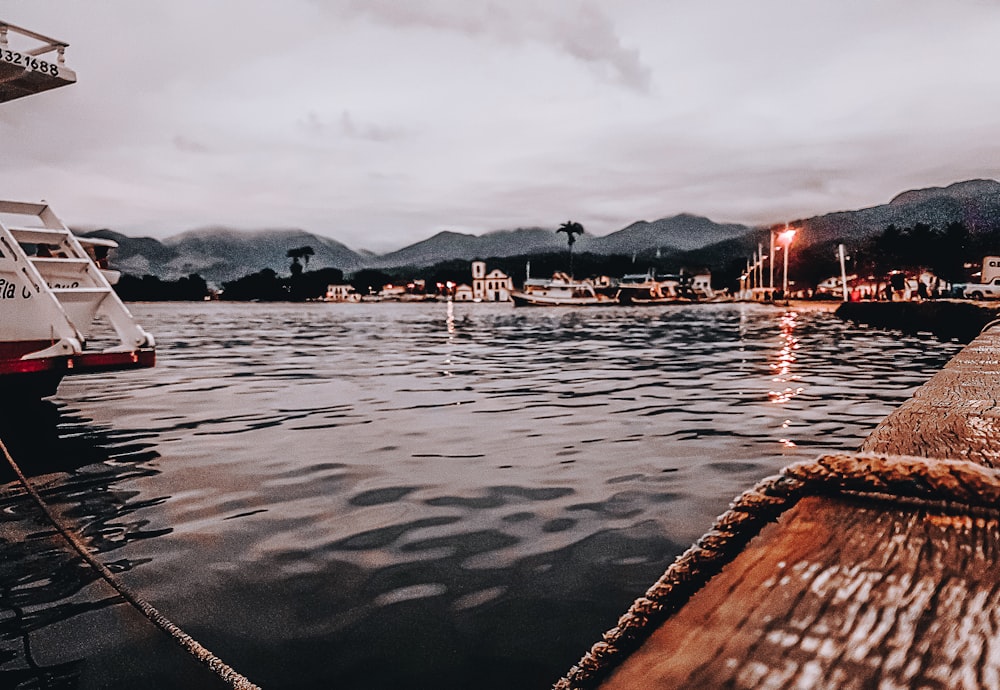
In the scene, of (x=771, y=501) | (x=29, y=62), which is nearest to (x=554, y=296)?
(x=29, y=62)

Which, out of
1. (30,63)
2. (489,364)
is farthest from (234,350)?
(30,63)

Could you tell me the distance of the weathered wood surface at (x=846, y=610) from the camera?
0.92m

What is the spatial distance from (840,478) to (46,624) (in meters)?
4.25

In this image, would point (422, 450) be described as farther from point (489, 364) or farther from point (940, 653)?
point (489, 364)

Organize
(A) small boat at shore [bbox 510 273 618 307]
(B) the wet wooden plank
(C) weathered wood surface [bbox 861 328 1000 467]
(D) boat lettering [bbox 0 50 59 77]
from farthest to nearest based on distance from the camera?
(A) small boat at shore [bbox 510 273 618 307] < (D) boat lettering [bbox 0 50 59 77] < (C) weathered wood surface [bbox 861 328 1000 467] < (B) the wet wooden plank

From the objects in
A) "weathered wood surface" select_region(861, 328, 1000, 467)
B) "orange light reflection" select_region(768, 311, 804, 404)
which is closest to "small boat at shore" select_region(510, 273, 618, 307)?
"orange light reflection" select_region(768, 311, 804, 404)

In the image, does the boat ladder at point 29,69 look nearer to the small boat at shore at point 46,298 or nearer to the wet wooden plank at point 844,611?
the small boat at shore at point 46,298

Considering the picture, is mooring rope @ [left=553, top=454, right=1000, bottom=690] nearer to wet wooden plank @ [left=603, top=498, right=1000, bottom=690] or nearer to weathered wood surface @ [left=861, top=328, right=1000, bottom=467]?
wet wooden plank @ [left=603, top=498, right=1000, bottom=690]

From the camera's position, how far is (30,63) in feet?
40.4

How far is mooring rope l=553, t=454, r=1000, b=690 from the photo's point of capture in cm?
117

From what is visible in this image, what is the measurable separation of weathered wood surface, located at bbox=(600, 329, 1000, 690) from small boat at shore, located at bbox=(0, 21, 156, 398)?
1226 cm

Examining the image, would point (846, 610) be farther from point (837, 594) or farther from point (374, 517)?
point (374, 517)

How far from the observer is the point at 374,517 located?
18.2 ft

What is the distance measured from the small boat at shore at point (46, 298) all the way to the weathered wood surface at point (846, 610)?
1226cm
